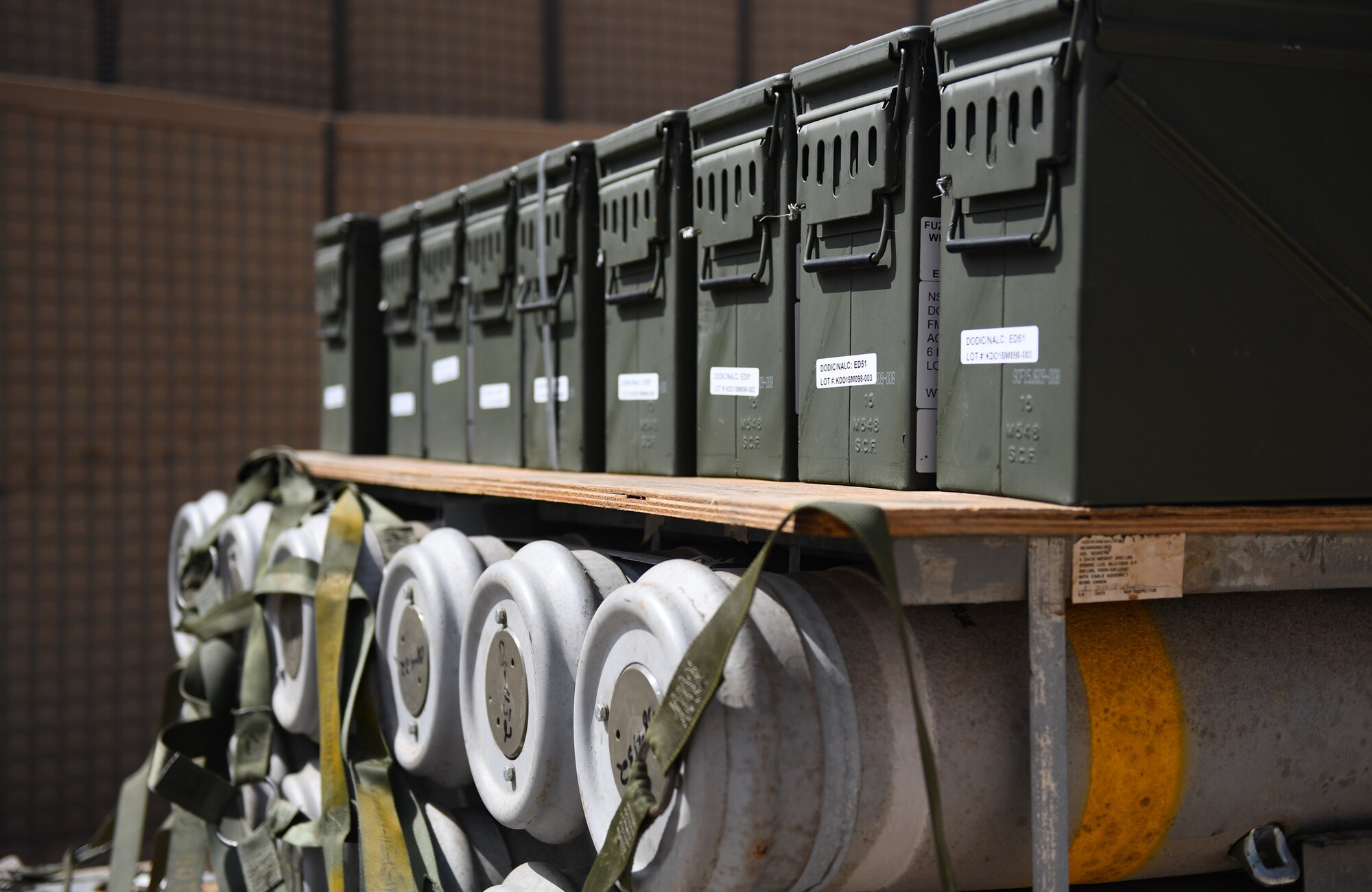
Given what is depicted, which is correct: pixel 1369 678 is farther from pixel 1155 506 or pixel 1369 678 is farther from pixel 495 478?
pixel 495 478

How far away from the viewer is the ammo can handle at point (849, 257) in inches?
84.0

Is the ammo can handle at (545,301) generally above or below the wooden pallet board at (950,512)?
above

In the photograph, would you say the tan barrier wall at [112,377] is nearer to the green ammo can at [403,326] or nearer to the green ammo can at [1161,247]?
the green ammo can at [403,326]

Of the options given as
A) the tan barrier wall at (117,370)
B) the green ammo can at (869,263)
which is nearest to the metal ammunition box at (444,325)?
the green ammo can at (869,263)

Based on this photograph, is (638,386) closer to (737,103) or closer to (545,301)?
(545,301)

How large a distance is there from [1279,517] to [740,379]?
100 centimetres

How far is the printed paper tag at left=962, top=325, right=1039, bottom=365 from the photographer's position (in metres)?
1.88

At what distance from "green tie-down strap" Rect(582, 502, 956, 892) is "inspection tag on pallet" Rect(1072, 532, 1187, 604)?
0.82 ft

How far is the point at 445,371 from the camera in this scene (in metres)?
3.88

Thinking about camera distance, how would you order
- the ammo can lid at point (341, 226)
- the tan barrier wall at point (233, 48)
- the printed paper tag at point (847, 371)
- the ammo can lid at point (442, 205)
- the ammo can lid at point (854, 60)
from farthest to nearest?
1. the tan barrier wall at point (233, 48)
2. the ammo can lid at point (341, 226)
3. the ammo can lid at point (442, 205)
4. the printed paper tag at point (847, 371)
5. the ammo can lid at point (854, 60)

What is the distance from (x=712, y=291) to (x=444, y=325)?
1401mm

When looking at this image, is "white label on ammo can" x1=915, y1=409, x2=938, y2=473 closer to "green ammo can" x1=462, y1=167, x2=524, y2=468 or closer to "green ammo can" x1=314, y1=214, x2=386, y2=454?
"green ammo can" x1=462, y1=167, x2=524, y2=468

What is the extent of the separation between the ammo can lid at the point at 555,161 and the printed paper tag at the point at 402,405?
41.5 inches

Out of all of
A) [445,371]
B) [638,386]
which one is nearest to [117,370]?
[445,371]
